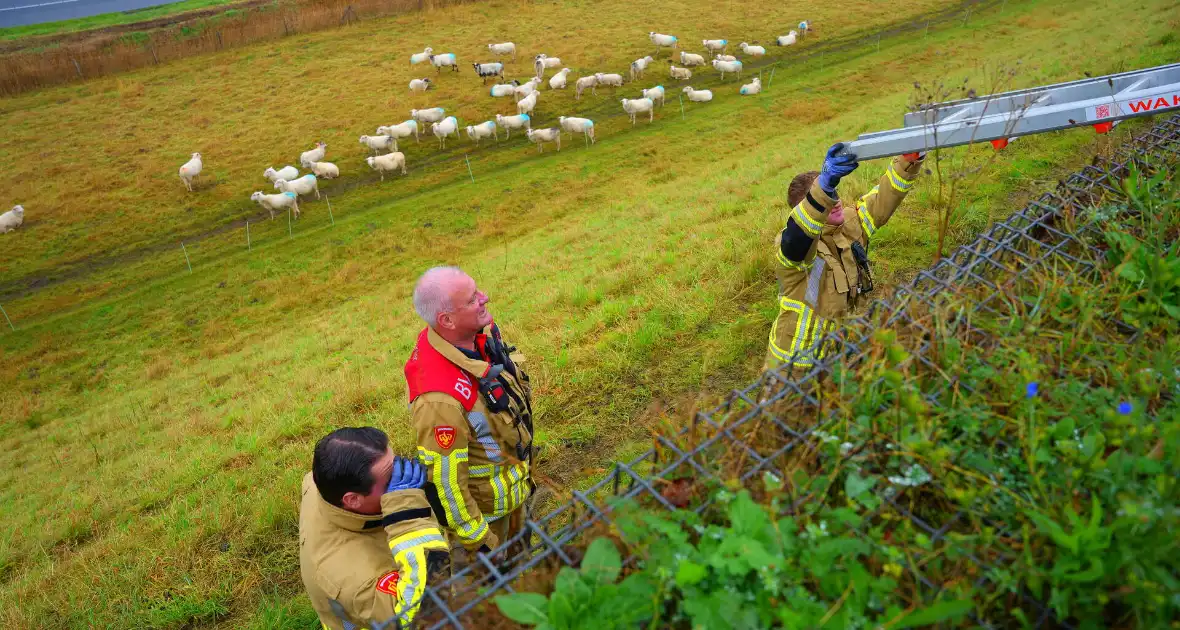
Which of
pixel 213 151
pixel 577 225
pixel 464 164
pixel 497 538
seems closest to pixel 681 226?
pixel 577 225

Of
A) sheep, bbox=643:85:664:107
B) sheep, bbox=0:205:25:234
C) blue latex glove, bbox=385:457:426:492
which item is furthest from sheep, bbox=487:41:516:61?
blue latex glove, bbox=385:457:426:492

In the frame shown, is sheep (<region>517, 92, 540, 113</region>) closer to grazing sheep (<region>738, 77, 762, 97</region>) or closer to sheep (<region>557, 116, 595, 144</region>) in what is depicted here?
sheep (<region>557, 116, 595, 144</region>)

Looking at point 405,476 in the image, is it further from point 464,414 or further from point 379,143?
point 379,143

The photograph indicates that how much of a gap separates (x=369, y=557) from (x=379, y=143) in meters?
21.5

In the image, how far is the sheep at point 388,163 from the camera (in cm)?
2130

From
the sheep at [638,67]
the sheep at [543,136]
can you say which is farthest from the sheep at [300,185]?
the sheep at [638,67]

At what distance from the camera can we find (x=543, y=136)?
22.2 metres

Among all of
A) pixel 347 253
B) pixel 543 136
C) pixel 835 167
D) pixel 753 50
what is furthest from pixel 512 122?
pixel 835 167

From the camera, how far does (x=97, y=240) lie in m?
19.1

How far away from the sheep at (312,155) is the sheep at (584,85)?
10.2 meters

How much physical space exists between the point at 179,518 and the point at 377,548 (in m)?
4.23

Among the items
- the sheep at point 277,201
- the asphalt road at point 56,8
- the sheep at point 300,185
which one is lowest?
the sheep at point 277,201

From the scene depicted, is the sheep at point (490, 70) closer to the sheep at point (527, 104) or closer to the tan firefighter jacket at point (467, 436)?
the sheep at point (527, 104)

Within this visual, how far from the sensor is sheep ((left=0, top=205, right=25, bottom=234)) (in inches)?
772
